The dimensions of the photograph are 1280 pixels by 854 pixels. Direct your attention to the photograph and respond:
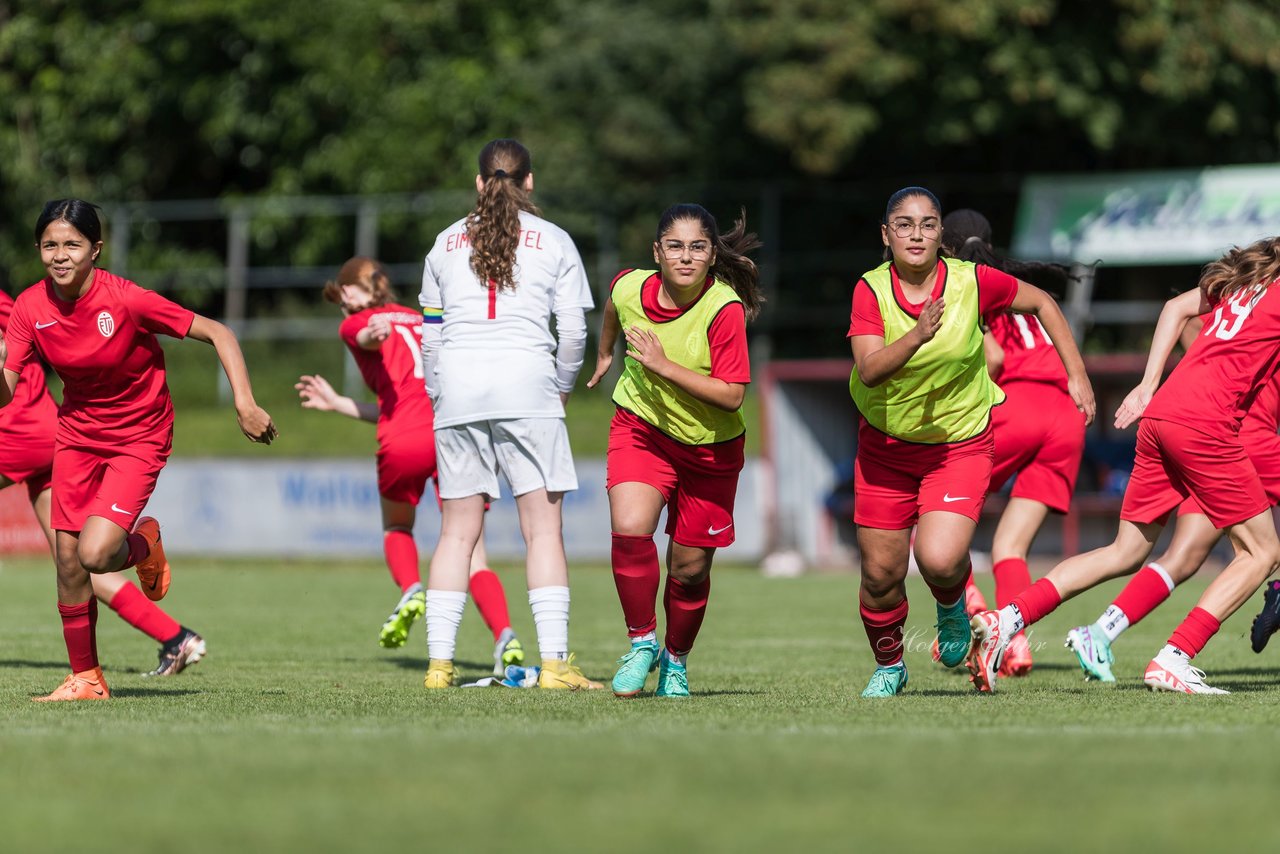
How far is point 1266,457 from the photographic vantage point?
7801mm

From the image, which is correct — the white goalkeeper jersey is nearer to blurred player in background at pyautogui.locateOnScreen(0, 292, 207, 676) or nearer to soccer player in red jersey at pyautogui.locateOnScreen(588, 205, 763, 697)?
soccer player in red jersey at pyautogui.locateOnScreen(588, 205, 763, 697)

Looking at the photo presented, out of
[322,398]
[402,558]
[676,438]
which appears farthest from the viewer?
[402,558]

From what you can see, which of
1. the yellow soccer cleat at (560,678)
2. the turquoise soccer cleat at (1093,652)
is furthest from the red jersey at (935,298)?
the yellow soccer cleat at (560,678)

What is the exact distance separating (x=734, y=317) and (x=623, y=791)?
2961 mm

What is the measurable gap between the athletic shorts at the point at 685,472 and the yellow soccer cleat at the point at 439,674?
3.86 ft

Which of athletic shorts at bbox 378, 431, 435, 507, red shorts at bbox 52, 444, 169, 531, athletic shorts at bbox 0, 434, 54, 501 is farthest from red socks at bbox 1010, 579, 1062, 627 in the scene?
athletic shorts at bbox 0, 434, 54, 501

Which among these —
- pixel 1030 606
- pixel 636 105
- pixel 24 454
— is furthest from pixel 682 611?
pixel 636 105

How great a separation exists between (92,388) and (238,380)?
0.73 m

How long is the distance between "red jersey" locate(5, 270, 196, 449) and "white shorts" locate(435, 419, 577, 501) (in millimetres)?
1172

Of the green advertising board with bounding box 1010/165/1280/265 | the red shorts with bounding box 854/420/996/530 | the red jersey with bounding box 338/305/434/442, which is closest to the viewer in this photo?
the red shorts with bounding box 854/420/996/530

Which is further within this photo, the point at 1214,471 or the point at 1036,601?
the point at 1036,601

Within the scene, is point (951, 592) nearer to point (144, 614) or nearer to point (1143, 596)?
point (1143, 596)

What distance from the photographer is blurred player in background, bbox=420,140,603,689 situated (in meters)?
7.51

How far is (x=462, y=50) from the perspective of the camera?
33.0 m
